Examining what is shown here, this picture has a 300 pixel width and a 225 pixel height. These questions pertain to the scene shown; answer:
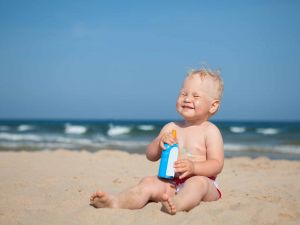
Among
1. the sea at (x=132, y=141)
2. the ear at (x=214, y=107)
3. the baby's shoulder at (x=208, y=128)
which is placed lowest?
the sea at (x=132, y=141)

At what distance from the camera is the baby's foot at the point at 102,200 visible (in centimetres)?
A: 345

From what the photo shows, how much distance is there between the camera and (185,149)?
3.82 meters

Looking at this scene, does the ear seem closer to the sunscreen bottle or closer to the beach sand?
the sunscreen bottle

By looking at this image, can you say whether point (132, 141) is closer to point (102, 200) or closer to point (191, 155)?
point (191, 155)

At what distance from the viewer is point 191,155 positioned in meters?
3.78

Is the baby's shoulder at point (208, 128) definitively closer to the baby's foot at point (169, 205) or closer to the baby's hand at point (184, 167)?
the baby's hand at point (184, 167)

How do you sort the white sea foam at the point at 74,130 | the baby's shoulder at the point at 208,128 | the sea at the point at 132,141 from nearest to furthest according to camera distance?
the baby's shoulder at the point at 208,128, the sea at the point at 132,141, the white sea foam at the point at 74,130

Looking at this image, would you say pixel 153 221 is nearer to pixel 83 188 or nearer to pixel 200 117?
pixel 200 117

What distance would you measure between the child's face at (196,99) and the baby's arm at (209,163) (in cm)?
17

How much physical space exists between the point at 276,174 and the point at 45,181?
11.9 ft

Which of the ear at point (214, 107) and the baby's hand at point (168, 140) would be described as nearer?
the baby's hand at point (168, 140)

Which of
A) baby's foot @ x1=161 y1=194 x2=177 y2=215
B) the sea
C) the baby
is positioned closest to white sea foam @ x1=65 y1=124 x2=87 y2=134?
the sea

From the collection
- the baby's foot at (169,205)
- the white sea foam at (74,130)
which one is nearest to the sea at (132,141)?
the white sea foam at (74,130)

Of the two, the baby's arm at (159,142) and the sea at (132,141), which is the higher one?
the baby's arm at (159,142)
